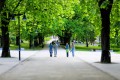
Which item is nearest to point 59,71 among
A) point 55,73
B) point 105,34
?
point 55,73

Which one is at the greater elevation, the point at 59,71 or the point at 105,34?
the point at 105,34

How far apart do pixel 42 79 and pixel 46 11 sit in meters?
19.9

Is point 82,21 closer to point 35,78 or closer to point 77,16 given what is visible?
point 77,16

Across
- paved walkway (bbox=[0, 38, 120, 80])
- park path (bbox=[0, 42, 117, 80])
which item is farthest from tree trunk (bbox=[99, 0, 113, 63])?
park path (bbox=[0, 42, 117, 80])

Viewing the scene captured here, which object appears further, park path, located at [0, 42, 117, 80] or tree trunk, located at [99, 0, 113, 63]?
tree trunk, located at [99, 0, 113, 63]

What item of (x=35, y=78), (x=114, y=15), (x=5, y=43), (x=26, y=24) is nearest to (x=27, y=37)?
(x=26, y=24)

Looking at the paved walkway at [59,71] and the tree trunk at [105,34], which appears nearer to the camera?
the paved walkway at [59,71]

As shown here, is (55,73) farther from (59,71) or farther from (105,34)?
(105,34)

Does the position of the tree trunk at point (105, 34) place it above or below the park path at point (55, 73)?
above

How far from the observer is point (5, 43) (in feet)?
128

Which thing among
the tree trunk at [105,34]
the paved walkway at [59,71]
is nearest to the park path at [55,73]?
the paved walkway at [59,71]

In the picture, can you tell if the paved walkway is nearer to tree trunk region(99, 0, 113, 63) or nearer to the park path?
the park path

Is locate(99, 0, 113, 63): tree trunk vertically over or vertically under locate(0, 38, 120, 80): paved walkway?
over

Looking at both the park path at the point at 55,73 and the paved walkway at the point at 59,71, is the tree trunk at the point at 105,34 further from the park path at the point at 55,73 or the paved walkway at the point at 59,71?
the park path at the point at 55,73
